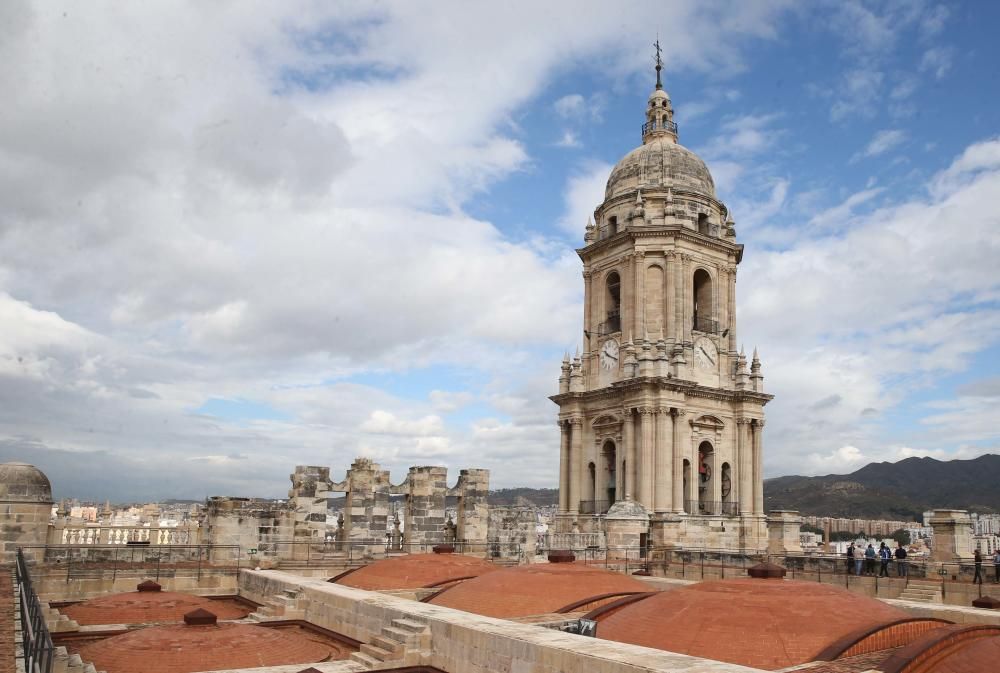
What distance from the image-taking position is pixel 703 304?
45.6 m

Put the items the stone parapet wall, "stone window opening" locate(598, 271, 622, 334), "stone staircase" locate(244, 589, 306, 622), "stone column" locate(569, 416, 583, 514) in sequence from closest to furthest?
1. the stone parapet wall
2. "stone staircase" locate(244, 589, 306, 622)
3. "stone column" locate(569, 416, 583, 514)
4. "stone window opening" locate(598, 271, 622, 334)

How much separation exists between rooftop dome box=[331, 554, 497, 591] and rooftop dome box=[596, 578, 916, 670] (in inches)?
286

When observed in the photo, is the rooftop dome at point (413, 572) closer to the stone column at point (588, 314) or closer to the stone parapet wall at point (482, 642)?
the stone parapet wall at point (482, 642)

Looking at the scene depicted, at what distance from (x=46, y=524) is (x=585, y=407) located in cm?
2656

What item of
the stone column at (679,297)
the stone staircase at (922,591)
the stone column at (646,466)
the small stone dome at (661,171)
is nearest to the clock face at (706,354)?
the stone column at (679,297)

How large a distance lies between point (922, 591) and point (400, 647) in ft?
51.9

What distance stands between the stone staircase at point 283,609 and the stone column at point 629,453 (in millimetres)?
24394

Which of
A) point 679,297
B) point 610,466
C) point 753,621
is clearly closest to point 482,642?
point 753,621

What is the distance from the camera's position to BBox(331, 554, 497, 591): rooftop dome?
1934 cm

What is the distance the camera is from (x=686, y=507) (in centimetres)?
4116

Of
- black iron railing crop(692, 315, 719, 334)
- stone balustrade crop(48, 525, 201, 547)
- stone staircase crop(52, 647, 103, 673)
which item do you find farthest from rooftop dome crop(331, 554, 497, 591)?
black iron railing crop(692, 315, 719, 334)

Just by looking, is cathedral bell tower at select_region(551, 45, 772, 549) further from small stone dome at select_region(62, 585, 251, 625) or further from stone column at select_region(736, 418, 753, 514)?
small stone dome at select_region(62, 585, 251, 625)

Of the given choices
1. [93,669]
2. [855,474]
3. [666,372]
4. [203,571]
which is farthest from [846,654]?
[855,474]

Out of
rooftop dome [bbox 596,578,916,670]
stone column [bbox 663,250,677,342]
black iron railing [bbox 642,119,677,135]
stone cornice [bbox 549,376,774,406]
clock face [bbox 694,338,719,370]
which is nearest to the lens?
rooftop dome [bbox 596,578,916,670]
